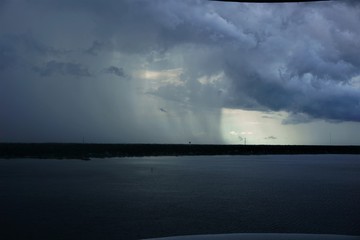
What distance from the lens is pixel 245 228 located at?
1409cm

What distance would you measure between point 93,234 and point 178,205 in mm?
7454

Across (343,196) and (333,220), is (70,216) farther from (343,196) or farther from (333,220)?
(343,196)

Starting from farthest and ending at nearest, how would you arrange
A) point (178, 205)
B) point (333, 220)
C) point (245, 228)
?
point (178, 205)
point (333, 220)
point (245, 228)

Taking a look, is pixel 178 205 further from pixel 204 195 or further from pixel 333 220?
pixel 333 220

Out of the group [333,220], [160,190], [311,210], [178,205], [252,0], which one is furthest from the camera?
[160,190]

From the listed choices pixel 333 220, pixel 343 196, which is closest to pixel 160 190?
pixel 343 196

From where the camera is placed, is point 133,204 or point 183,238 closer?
point 183,238

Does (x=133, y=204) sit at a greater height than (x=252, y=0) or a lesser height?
lesser

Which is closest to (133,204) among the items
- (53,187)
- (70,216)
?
(70,216)

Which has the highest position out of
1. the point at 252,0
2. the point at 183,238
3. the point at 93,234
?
the point at 252,0

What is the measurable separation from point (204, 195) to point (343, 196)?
7017 millimetres

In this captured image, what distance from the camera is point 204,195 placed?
24422mm

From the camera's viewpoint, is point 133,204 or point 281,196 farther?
point 281,196

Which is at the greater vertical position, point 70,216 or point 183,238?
point 183,238
